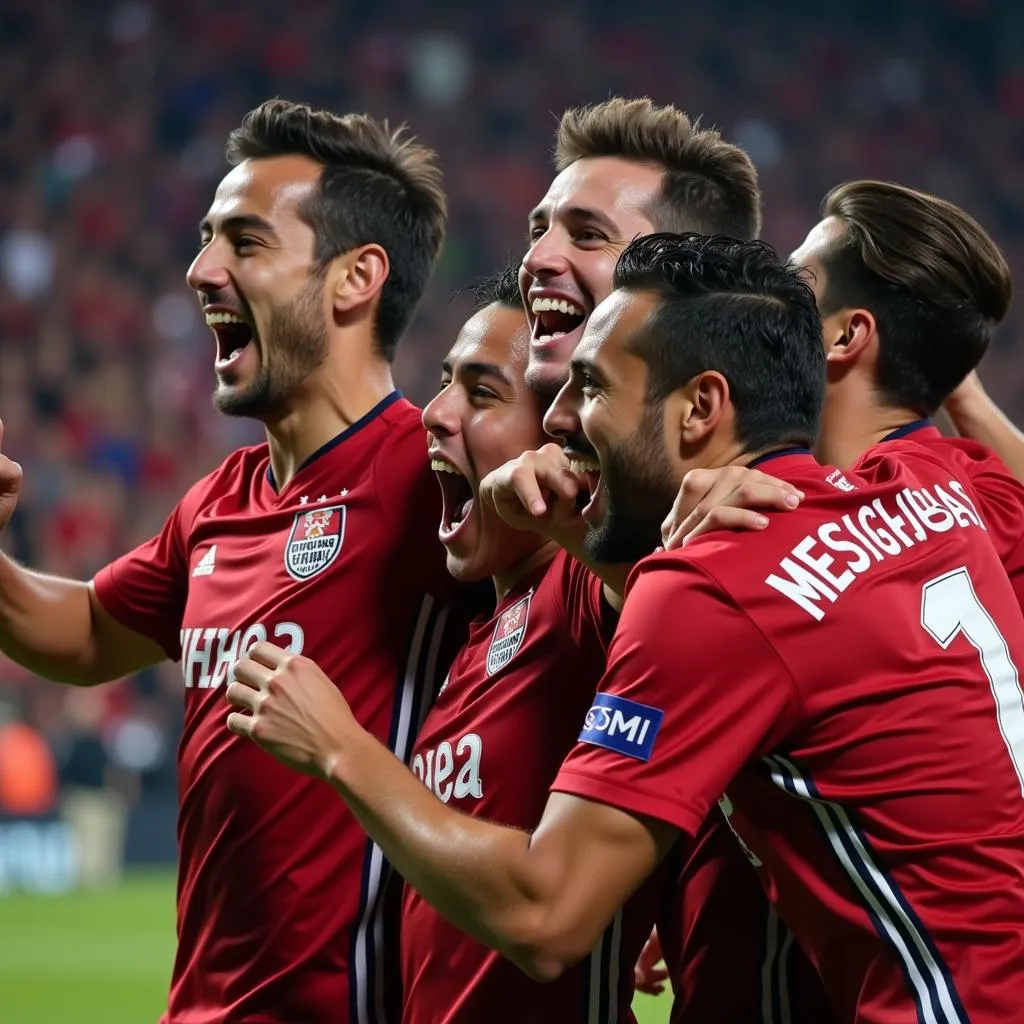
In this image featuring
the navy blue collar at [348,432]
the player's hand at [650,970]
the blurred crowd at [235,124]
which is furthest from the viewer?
the blurred crowd at [235,124]

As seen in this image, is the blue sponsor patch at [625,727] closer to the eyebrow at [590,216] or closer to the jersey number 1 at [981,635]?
the jersey number 1 at [981,635]

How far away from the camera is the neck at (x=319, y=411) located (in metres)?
3.83

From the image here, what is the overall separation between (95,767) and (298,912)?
33.9 feet

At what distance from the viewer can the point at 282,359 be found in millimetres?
3828

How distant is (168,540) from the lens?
13.4ft

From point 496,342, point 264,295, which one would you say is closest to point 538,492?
point 496,342

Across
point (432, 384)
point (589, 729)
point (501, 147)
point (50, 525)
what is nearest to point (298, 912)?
point (589, 729)

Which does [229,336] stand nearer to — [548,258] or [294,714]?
[548,258]

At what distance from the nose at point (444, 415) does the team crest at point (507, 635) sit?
1.24 ft

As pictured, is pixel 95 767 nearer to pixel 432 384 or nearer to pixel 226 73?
pixel 432 384

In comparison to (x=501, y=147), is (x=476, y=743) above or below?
below

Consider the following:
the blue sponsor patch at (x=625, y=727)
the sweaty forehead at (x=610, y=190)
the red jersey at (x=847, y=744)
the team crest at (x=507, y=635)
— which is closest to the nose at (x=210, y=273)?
the sweaty forehead at (x=610, y=190)

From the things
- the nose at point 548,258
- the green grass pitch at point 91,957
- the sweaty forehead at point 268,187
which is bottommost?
the green grass pitch at point 91,957

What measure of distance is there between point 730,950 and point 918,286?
1.33 metres
